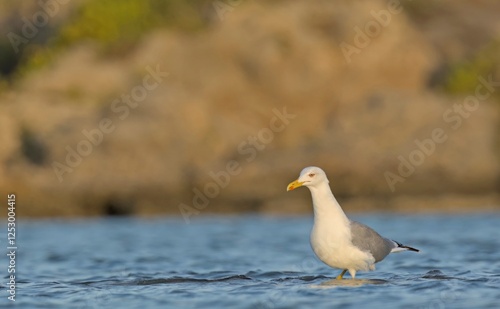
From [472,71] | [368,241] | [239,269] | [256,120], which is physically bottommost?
[368,241]

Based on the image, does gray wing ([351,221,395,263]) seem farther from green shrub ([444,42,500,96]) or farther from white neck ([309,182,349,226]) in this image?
green shrub ([444,42,500,96])

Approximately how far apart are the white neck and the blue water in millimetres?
875

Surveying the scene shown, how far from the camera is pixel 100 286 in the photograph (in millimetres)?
16188

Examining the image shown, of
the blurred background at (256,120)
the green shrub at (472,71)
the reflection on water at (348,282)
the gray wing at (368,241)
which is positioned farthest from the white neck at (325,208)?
the green shrub at (472,71)

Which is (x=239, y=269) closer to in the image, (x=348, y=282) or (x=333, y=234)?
(x=348, y=282)

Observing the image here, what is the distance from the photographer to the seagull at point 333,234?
14891 millimetres

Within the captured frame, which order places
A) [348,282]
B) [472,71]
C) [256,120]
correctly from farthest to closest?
[472,71]
[256,120]
[348,282]

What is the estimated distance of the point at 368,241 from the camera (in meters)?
15.3

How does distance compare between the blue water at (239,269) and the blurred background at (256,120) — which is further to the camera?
the blurred background at (256,120)

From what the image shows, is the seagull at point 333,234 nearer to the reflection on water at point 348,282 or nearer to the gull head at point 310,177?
the gull head at point 310,177

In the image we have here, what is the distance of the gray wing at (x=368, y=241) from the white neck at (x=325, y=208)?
20 centimetres

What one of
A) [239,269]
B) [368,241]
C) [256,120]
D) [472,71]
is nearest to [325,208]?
[368,241]

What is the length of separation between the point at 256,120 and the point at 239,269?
25.3 metres

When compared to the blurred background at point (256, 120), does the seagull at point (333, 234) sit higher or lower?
lower
